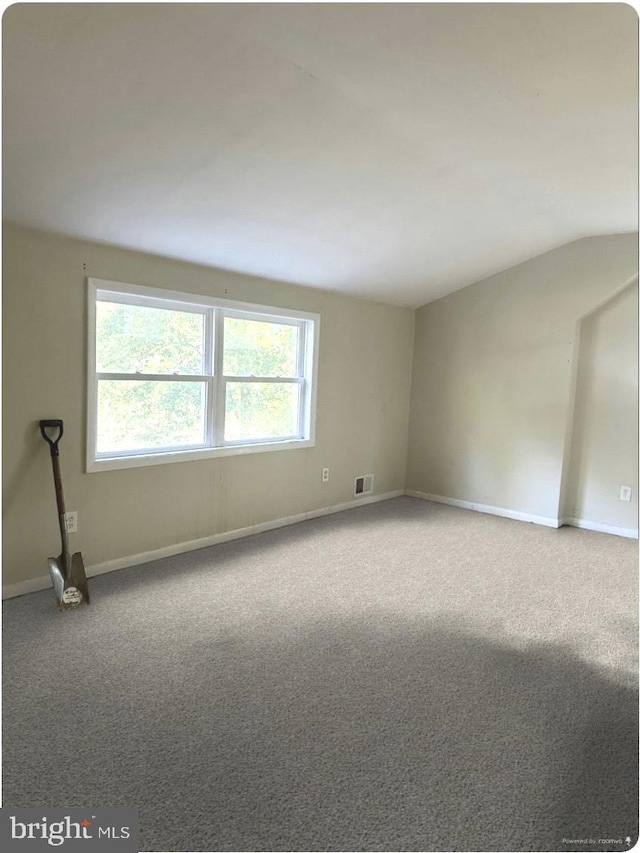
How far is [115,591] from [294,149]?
99.3 inches

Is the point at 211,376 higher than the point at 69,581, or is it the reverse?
the point at 211,376

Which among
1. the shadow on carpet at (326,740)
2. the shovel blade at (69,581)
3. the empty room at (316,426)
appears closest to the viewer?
the shadow on carpet at (326,740)

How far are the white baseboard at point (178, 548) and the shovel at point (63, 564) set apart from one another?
16 centimetres

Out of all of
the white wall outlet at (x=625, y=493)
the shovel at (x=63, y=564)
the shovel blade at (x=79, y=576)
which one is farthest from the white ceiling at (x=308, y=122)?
the white wall outlet at (x=625, y=493)

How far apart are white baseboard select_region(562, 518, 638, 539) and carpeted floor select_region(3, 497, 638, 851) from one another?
1.09 meters

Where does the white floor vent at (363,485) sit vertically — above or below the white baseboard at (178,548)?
above

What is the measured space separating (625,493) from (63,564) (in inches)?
166

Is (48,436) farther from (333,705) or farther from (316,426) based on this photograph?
(316,426)

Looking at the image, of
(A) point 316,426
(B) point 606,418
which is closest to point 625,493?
(B) point 606,418

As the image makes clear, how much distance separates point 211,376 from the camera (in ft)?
12.9

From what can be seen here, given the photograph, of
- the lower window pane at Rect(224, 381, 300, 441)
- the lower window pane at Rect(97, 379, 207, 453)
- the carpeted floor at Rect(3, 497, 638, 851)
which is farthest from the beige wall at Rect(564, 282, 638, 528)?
the lower window pane at Rect(97, 379, 207, 453)

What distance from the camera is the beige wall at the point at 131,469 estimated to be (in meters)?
2.98

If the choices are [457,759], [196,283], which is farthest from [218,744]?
[196,283]

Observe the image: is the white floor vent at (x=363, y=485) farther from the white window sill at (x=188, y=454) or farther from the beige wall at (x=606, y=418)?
the beige wall at (x=606, y=418)
